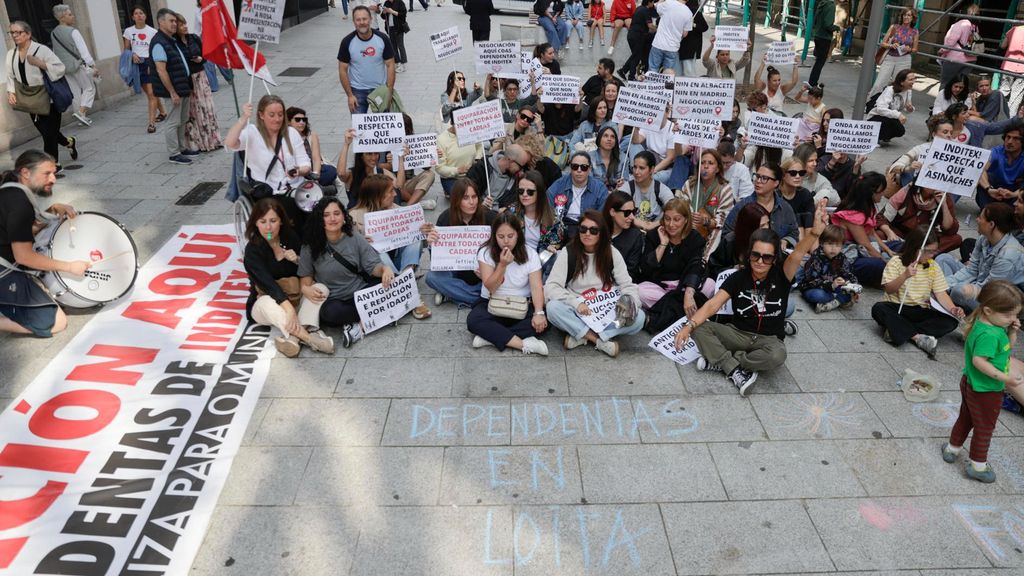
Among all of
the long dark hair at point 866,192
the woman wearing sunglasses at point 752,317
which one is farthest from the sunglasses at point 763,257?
the long dark hair at point 866,192

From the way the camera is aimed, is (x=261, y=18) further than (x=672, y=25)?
No

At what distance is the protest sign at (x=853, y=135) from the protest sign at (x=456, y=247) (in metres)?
4.48

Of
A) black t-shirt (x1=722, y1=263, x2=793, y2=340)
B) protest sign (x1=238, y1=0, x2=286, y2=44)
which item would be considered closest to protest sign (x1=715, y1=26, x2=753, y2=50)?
protest sign (x1=238, y1=0, x2=286, y2=44)

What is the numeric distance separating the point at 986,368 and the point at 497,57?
777 centimetres

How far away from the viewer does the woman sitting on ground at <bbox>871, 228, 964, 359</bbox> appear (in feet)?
20.6

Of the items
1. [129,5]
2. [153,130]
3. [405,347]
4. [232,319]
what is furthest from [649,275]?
[129,5]

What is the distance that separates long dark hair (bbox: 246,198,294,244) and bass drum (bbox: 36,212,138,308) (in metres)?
1.46

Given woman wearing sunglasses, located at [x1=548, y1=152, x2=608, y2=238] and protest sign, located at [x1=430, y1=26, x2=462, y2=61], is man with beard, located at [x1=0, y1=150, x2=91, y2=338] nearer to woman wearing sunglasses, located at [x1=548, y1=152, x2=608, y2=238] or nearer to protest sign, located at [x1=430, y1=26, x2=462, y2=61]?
woman wearing sunglasses, located at [x1=548, y1=152, x2=608, y2=238]

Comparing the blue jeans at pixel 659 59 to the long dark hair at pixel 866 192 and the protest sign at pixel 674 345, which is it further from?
the protest sign at pixel 674 345

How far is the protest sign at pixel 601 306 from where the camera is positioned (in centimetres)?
605

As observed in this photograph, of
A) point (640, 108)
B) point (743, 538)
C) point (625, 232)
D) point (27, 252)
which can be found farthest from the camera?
point (640, 108)

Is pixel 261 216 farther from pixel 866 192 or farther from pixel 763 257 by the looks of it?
pixel 866 192

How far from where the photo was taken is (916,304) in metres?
6.36

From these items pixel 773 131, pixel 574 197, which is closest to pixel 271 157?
pixel 574 197
